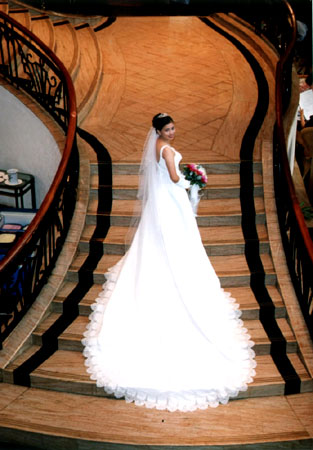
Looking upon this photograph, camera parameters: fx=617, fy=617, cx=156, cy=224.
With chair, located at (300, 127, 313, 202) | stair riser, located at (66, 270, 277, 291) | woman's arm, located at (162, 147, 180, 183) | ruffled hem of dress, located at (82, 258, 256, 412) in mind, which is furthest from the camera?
chair, located at (300, 127, 313, 202)

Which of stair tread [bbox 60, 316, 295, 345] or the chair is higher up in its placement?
the chair

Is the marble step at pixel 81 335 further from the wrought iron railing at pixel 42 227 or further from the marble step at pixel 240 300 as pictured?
the wrought iron railing at pixel 42 227

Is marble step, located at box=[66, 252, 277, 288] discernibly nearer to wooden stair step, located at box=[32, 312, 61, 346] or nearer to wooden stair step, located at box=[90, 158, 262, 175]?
wooden stair step, located at box=[32, 312, 61, 346]

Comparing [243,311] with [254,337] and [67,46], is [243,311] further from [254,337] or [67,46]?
[67,46]

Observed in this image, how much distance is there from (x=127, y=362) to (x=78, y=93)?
4519mm

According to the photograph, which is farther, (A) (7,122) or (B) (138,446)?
(A) (7,122)

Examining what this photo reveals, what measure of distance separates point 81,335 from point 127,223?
1474mm

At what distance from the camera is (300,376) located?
520 centimetres

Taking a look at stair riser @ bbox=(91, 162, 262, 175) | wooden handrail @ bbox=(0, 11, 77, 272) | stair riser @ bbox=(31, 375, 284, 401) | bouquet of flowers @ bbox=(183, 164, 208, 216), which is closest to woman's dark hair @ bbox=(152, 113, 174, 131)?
bouquet of flowers @ bbox=(183, 164, 208, 216)

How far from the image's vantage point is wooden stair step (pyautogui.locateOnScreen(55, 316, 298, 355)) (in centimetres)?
546

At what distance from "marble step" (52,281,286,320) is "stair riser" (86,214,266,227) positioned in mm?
798

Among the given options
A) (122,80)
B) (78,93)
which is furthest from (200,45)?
(78,93)

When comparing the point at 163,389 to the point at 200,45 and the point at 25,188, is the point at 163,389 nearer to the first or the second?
the point at 25,188

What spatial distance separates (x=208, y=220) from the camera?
21.5ft
